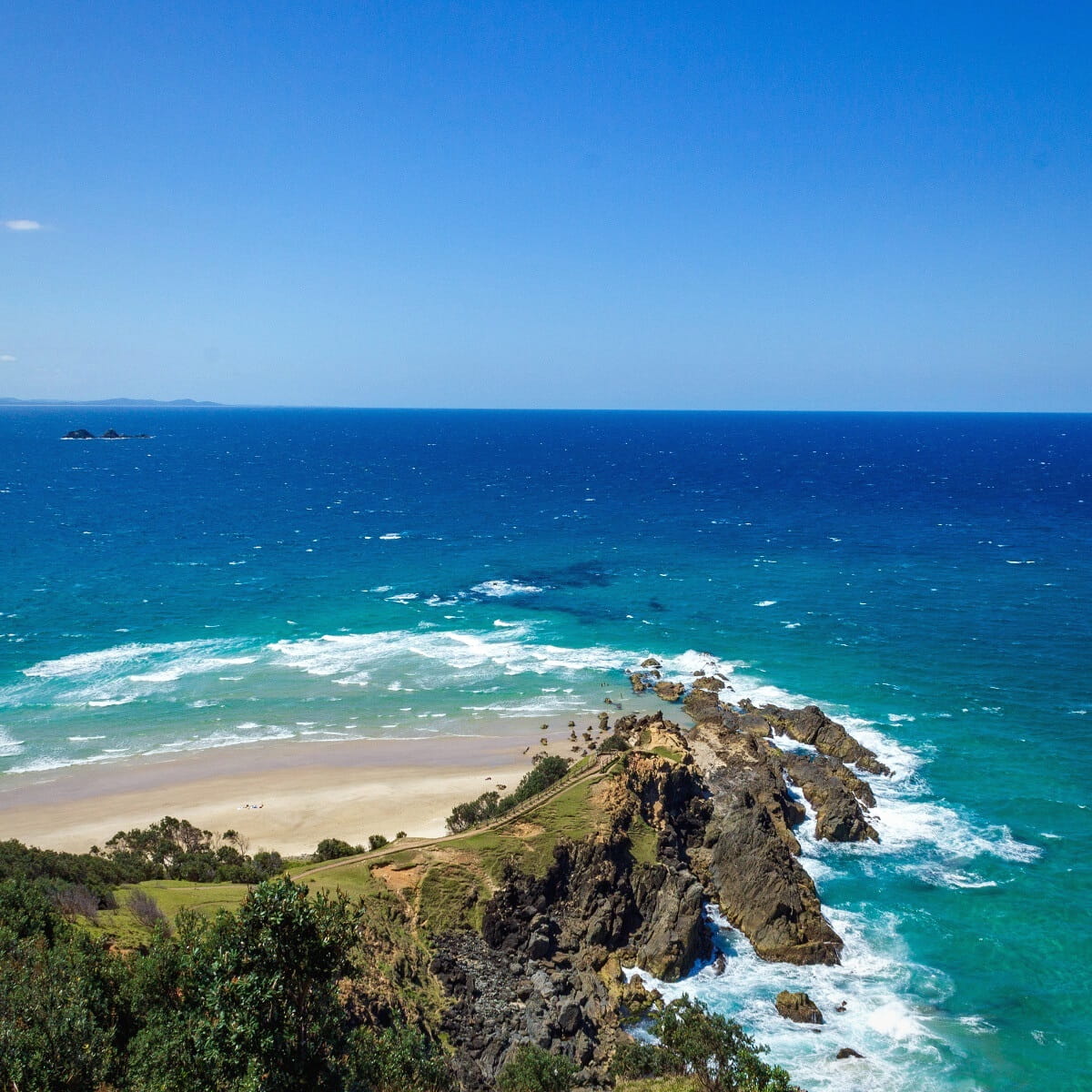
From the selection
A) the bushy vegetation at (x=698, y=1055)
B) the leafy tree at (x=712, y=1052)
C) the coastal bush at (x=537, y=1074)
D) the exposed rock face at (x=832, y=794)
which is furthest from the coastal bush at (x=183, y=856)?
the exposed rock face at (x=832, y=794)

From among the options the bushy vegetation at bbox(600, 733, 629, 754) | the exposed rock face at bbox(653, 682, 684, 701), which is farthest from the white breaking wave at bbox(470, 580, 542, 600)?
the bushy vegetation at bbox(600, 733, 629, 754)

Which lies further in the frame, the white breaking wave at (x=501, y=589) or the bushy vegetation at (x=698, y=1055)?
the white breaking wave at (x=501, y=589)

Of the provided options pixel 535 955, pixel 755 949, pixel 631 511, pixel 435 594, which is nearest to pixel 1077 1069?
pixel 755 949

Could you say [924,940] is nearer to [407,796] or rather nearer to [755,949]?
[755,949]

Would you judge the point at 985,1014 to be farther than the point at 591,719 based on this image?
No

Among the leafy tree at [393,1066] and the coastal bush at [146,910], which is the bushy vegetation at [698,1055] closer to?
the leafy tree at [393,1066]

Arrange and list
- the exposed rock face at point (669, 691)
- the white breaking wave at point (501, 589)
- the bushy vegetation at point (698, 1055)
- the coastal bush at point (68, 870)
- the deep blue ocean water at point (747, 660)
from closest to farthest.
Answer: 1. the bushy vegetation at point (698, 1055)
2. the coastal bush at point (68, 870)
3. the deep blue ocean water at point (747, 660)
4. the exposed rock face at point (669, 691)
5. the white breaking wave at point (501, 589)
